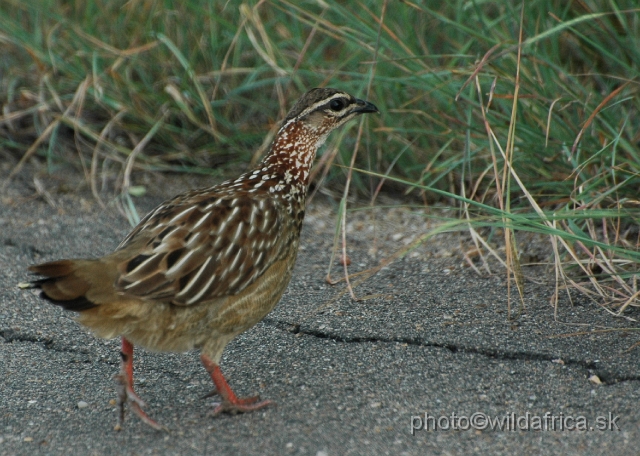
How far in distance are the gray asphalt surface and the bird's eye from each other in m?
1.01

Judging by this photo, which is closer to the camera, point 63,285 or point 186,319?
point 63,285

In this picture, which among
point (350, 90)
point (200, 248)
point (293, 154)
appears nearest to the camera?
point (200, 248)

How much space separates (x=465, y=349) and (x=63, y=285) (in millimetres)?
1841

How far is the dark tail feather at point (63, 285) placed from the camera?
3.48 meters

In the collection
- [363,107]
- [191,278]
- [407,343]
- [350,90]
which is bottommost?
[407,343]

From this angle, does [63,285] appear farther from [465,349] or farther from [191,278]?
[465,349]

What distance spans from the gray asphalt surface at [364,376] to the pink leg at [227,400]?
34 mm

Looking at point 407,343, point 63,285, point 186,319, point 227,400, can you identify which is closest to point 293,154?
point 407,343

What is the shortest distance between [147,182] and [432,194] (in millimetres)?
2068

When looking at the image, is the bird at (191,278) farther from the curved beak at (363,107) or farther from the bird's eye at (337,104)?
the curved beak at (363,107)

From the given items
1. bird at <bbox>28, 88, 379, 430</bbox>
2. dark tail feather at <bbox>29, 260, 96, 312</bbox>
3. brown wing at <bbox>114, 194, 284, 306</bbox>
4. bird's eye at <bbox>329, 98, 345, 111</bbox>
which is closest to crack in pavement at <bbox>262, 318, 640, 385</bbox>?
bird at <bbox>28, 88, 379, 430</bbox>

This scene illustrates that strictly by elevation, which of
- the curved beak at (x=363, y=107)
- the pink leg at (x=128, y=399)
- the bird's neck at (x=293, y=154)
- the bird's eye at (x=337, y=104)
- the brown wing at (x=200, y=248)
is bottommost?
the pink leg at (x=128, y=399)

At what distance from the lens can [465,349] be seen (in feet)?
14.0

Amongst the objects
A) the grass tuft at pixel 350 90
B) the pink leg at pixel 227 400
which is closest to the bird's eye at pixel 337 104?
the grass tuft at pixel 350 90
